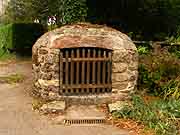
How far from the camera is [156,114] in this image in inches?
292

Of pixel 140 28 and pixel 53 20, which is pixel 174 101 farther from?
pixel 53 20

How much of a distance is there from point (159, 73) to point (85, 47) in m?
1.82

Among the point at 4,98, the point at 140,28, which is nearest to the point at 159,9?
the point at 140,28

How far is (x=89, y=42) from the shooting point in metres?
8.75

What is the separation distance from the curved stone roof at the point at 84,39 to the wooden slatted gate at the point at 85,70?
138mm

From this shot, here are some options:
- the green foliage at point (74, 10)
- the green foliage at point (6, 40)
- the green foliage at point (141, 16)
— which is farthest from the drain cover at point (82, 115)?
the green foliage at point (6, 40)

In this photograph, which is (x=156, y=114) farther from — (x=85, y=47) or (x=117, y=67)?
(x=85, y=47)

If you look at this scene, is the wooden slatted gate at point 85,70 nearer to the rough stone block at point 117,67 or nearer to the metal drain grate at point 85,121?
the rough stone block at point 117,67

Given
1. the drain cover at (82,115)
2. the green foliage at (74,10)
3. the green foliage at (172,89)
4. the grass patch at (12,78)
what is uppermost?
the green foliage at (74,10)

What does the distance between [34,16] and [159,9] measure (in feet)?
32.4

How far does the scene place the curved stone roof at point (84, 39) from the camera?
872cm

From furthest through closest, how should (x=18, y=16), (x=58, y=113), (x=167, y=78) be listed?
(x=18, y=16) < (x=167, y=78) < (x=58, y=113)

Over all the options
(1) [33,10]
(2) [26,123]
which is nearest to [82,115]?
(2) [26,123]

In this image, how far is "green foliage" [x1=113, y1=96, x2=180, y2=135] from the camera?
690cm
